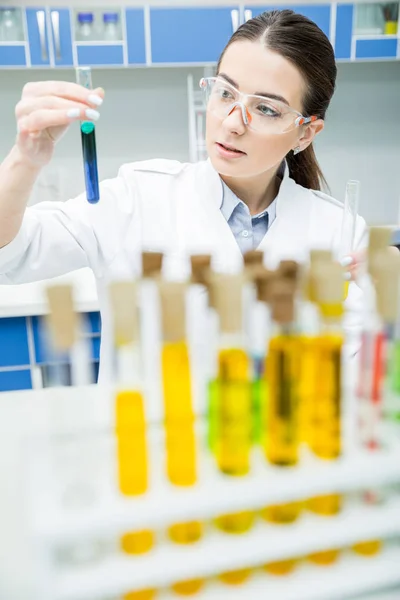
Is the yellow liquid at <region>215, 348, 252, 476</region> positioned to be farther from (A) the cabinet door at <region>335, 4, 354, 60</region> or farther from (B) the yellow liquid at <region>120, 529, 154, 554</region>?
(A) the cabinet door at <region>335, 4, 354, 60</region>

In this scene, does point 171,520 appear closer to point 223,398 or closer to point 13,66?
point 223,398

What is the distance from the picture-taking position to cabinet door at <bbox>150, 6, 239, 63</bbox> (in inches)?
104

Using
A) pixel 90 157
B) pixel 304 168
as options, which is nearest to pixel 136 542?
pixel 90 157

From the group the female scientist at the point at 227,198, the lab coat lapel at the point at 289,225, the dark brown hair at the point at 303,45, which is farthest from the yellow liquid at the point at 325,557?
the dark brown hair at the point at 303,45

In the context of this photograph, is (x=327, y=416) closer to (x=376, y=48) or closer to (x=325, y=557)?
(x=325, y=557)

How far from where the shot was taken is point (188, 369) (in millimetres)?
546

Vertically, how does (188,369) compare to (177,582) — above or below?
above

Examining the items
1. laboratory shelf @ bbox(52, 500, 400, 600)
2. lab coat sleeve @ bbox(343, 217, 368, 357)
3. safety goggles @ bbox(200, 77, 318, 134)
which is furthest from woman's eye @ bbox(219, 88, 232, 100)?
laboratory shelf @ bbox(52, 500, 400, 600)

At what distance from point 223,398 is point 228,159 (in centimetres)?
90

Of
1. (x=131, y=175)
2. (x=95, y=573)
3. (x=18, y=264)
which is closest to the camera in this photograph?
(x=95, y=573)

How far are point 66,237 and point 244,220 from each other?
507mm

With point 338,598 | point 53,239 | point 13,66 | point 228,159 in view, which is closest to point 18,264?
point 53,239

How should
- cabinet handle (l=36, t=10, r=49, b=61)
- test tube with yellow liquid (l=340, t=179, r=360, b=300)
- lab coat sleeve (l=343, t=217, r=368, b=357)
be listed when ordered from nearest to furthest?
1. lab coat sleeve (l=343, t=217, r=368, b=357)
2. test tube with yellow liquid (l=340, t=179, r=360, b=300)
3. cabinet handle (l=36, t=10, r=49, b=61)

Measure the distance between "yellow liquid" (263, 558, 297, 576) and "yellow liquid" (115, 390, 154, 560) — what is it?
0.13 metres
